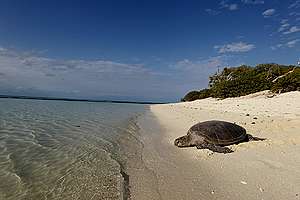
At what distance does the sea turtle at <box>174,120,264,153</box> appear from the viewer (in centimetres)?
882

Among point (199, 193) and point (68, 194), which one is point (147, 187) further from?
point (68, 194)

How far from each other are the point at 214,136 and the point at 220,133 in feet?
0.87

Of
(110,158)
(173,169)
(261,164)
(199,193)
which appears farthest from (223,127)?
(199,193)

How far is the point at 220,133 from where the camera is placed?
8.99 m

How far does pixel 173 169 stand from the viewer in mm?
6477

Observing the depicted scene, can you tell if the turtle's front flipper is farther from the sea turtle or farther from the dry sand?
the dry sand

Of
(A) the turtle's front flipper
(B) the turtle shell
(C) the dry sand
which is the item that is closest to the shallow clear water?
(C) the dry sand

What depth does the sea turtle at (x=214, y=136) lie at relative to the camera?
8820 millimetres

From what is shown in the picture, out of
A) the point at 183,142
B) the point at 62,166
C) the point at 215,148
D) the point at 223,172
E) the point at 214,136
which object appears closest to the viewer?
the point at 223,172

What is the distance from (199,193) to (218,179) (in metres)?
0.91

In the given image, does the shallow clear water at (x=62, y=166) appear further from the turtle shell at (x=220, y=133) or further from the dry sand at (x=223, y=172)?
the turtle shell at (x=220, y=133)

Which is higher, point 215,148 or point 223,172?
point 215,148

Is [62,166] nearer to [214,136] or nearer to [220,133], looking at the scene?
[214,136]

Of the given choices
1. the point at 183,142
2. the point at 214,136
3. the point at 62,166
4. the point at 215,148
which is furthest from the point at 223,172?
the point at 62,166
